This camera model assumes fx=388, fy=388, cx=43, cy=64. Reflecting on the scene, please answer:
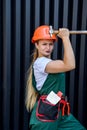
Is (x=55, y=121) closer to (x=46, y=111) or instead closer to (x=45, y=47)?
(x=46, y=111)

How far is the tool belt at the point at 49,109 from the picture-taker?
3357mm

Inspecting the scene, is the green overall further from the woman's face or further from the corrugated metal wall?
the corrugated metal wall

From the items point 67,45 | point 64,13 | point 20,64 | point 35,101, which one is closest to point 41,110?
point 35,101

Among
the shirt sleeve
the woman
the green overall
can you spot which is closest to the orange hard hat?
the woman

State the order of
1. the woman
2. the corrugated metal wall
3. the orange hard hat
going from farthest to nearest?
the corrugated metal wall < the orange hard hat < the woman

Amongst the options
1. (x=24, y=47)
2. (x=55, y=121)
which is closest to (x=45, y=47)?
(x=55, y=121)

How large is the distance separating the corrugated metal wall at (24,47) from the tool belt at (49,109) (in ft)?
5.13

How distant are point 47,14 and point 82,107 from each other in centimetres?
132

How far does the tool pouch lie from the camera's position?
3354 mm

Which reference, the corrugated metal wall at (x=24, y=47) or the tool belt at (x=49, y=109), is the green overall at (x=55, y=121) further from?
the corrugated metal wall at (x=24, y=47)

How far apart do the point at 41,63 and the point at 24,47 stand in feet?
5.46

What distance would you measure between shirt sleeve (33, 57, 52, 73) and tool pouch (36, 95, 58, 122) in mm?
252

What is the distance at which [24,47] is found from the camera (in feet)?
16.4

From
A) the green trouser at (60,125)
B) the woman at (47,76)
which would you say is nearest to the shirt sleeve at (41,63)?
the woman at (47,76)
